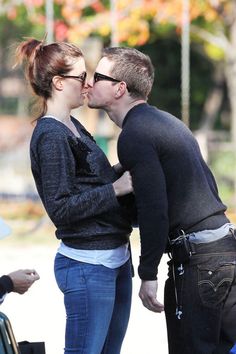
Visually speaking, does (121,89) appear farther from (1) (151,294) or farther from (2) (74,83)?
(1) (151,294)

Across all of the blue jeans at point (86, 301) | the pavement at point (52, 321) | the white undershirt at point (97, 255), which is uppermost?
the white undershirt at point (97, 255)

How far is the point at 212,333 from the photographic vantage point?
4.22 meters

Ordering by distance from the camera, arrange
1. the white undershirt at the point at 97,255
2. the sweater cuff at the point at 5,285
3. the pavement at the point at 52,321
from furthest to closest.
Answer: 1. the pavement at the point at 52,321
2. the white undershirt at the point at 97,255
3. the sweater cuff at the point at 5,285

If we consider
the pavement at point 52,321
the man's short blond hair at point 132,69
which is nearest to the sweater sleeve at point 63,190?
the man's short blond hair at point 132,69

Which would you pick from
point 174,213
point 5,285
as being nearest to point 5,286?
point 5,285

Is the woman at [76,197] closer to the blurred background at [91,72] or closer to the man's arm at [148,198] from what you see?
the man's arm at [148,198]

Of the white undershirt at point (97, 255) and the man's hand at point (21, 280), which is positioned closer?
the man's hand at point (21, 280)

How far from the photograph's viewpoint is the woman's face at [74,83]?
4.26 meters

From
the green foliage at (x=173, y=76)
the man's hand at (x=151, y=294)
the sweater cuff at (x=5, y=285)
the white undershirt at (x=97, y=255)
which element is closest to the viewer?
the sweater cuff at (x=5, y=285)

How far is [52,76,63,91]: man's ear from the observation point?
4246 millimetres

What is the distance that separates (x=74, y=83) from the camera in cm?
427

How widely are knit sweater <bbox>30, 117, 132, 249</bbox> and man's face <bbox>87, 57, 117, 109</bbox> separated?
165 millimetres

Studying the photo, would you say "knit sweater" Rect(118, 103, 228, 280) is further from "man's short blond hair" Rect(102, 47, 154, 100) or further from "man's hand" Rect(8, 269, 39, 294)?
"man's hand" Rect(8, 269, 39, 294)

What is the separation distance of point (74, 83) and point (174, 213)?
0.66 metres
